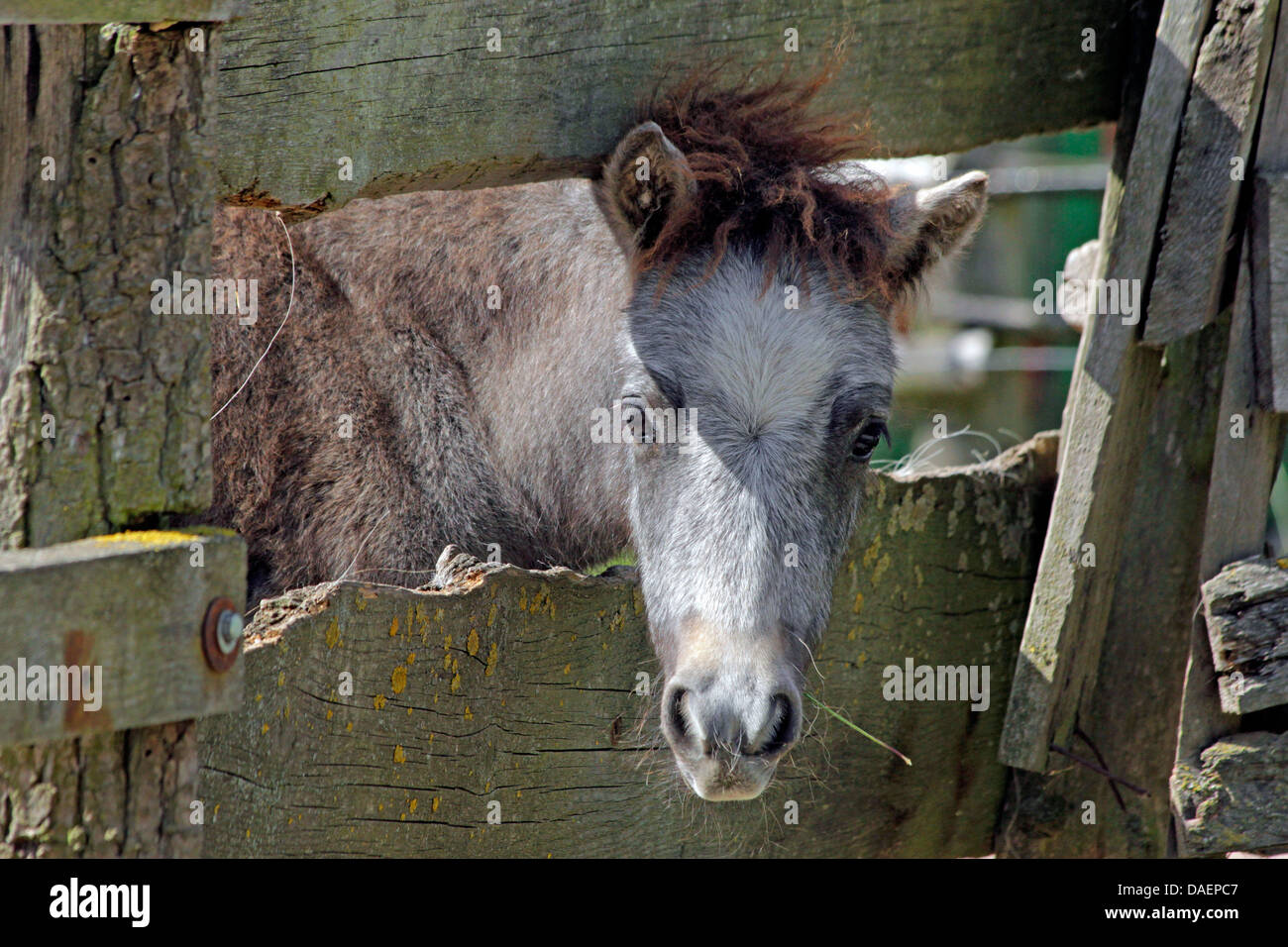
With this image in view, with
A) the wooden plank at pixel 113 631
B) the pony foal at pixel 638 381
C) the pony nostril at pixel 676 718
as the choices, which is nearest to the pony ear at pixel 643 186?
the pony foal at pixel 638 381

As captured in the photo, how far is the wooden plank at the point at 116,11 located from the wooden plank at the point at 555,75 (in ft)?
2.08

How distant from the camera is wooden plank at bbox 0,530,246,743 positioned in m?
1.51

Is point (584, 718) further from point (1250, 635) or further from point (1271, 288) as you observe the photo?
point (1271, 288)

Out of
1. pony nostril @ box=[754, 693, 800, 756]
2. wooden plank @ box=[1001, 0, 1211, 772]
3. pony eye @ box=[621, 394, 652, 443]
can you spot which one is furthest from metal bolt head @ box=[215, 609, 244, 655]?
wooden plank @ box=[1001, 0, 1211, 772]

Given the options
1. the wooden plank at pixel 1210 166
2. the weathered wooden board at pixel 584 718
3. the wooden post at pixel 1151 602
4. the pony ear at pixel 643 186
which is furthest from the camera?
the wooden post at pixel 1151 602

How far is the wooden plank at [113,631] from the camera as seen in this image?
4.94ft

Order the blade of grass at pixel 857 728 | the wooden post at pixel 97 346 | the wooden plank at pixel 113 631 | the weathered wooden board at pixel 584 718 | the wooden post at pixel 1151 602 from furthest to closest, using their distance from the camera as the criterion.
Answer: the blade of grass at pixel 857 728
the wooden post at pixel 1151 602
the weathered wooden board at pixel 584 718
the wooden post at pixel 97 346
the wooden plank at pixel 113 631

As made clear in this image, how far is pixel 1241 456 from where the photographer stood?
306cm

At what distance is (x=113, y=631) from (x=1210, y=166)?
2843mm

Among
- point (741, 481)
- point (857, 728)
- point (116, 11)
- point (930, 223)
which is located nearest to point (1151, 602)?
point (857, 728)

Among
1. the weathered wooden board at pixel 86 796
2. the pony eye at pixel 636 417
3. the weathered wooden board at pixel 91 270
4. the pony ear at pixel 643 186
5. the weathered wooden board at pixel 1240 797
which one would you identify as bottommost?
the weathered wooden board at pixel 1240 797

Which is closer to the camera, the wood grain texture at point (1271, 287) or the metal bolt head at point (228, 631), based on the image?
the metal bolt head at point (228, 631)

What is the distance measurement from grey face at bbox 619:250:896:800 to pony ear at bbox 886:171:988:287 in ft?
0.77

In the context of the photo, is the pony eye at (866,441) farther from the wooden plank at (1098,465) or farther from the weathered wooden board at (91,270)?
the weathered wooden board at (91,270)
